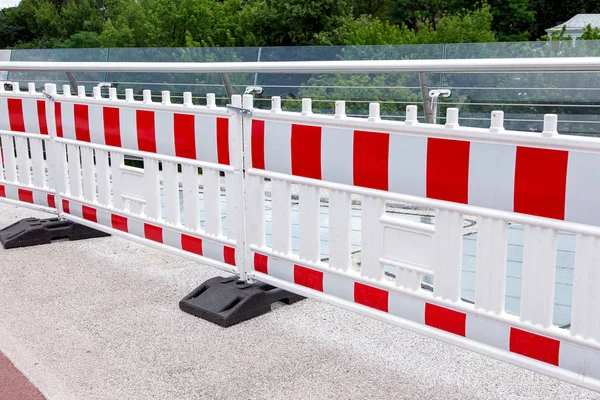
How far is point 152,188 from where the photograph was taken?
509cm

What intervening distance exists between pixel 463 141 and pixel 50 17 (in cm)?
8120

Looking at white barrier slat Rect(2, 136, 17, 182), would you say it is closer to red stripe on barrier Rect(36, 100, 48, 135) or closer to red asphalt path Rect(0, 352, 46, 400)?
red stripe on barrier Rect(36, 100, 48, 135)

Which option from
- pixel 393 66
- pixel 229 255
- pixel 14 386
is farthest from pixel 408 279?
pixel 14 386

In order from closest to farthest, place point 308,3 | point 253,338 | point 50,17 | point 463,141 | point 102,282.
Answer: point 463,141 < point 253,338 < point 102,282 < point 308,3 < point 50,17

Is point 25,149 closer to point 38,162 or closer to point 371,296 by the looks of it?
point 38,162

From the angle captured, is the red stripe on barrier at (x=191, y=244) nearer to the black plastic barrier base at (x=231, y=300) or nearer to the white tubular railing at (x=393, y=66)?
the black plastic barrier base at (x=231, y=300)

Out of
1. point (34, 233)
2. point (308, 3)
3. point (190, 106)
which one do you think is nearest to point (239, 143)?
point (190, 106)

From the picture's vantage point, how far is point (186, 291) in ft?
16.0

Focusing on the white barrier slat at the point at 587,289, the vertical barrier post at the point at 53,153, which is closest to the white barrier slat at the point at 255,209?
the white barrier slat at the point at 587,289

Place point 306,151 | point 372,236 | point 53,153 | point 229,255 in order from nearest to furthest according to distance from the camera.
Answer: point 372,236
point 306,151
point 229,255
point 53,153

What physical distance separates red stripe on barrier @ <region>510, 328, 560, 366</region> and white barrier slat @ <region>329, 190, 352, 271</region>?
3.32 ft

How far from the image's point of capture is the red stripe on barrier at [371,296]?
376 cm

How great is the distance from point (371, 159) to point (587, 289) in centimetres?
123

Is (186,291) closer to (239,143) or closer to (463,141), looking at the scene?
(239,143)
